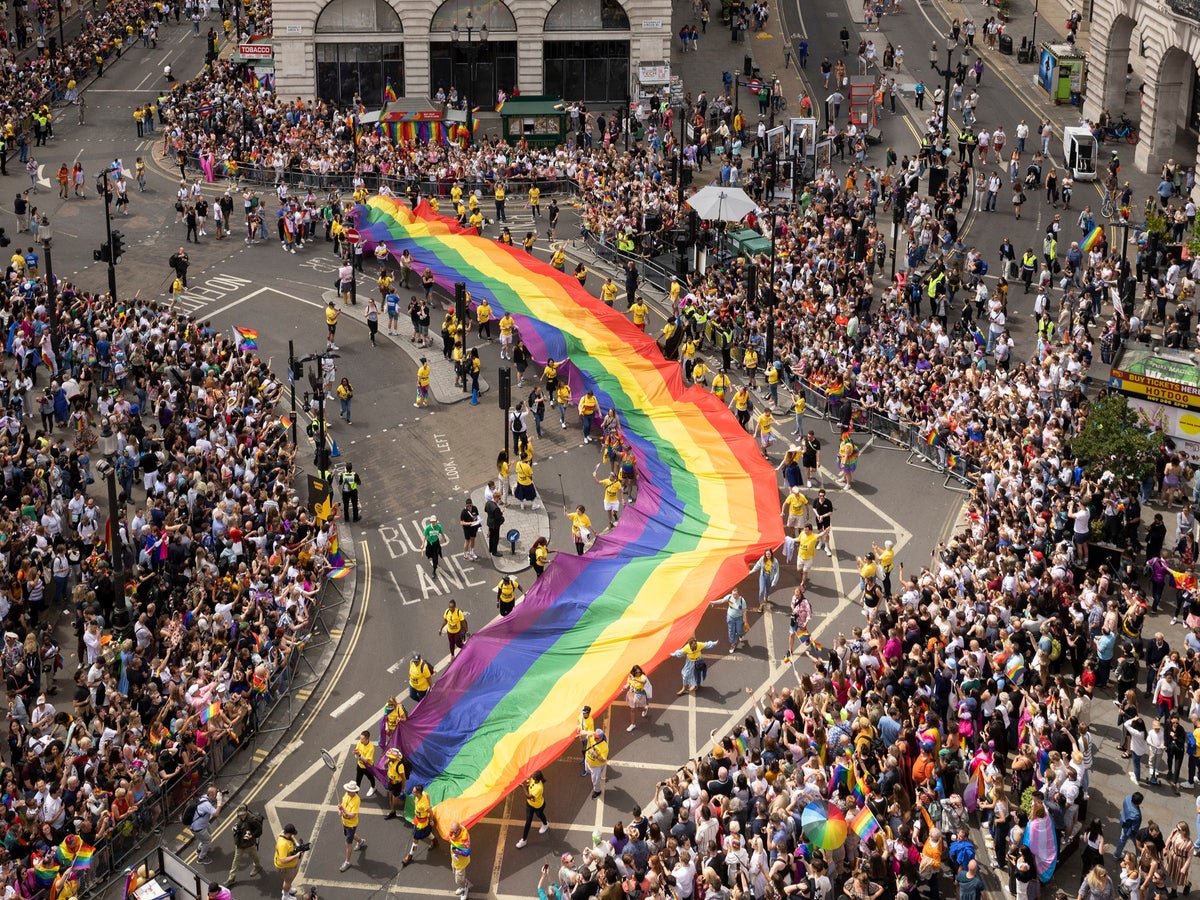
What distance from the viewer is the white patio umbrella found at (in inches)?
2339

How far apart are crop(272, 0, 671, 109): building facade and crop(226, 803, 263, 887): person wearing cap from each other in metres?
54.0

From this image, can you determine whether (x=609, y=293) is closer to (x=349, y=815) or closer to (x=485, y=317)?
(x=485, y=317)

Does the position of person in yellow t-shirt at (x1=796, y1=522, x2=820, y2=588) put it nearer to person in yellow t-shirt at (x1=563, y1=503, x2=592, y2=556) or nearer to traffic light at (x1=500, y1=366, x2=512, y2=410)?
person in yellow t-shirt at (x1=563, y1=503, x2=592, y2=556)

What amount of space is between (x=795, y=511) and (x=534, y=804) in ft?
43.0

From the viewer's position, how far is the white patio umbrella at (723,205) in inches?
2339

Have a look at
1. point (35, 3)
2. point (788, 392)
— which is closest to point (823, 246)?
point (788, 392)

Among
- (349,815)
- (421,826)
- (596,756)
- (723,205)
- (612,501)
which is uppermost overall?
(723,205)

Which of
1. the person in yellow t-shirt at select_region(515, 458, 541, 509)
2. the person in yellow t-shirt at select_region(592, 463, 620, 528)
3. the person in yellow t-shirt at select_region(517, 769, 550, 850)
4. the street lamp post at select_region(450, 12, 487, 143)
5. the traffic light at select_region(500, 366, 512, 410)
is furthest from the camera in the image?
the street lamp post at select_region(450, 12, 487, 143)

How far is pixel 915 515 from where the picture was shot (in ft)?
154

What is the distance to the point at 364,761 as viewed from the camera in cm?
3572

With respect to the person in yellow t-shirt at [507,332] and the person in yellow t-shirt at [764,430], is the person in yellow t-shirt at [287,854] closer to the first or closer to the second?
the person in yellow t-shirt at [764,430]

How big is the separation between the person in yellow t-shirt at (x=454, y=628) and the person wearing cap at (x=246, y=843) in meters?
7.95

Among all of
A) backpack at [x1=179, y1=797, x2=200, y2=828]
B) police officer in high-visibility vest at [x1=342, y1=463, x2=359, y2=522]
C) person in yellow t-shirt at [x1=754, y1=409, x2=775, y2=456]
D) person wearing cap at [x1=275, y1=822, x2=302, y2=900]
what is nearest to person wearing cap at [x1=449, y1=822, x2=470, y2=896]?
person wearing cap at [x1=275, y1=822, x2=302, y2=900]

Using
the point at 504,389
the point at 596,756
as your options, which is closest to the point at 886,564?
the point at 596,756
